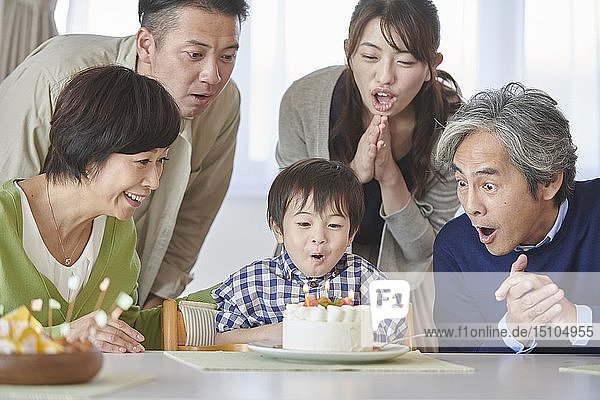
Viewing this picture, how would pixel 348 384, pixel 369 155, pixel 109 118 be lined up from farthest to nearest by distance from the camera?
pixel 369 155
pixel 109 118
pixel 348 384

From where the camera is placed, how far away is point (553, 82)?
96.7 inches

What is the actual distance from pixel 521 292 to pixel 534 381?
0.45 m

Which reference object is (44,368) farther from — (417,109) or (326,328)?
(417,109)

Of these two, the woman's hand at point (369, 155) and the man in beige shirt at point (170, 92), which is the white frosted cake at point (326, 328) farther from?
the woman's hand at point (369, 155)

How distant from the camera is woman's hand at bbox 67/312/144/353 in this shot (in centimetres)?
134

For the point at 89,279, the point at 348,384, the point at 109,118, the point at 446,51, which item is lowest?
the point at 348,384

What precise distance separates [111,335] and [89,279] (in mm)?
316

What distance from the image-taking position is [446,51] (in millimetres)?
2393

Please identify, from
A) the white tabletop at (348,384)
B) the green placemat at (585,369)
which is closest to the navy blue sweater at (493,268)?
the green placemat at (585,369)

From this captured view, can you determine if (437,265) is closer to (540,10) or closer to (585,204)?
(585,204)

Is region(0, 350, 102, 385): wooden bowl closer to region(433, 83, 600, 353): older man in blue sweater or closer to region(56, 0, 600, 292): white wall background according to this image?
region(433, 83, 600, 353): older man in blue sweater

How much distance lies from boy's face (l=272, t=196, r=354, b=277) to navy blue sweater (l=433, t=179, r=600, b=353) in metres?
0.25

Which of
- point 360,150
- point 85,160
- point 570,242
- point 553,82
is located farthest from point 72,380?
point 553,82

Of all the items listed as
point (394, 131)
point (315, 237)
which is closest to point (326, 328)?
point (315, 237)
